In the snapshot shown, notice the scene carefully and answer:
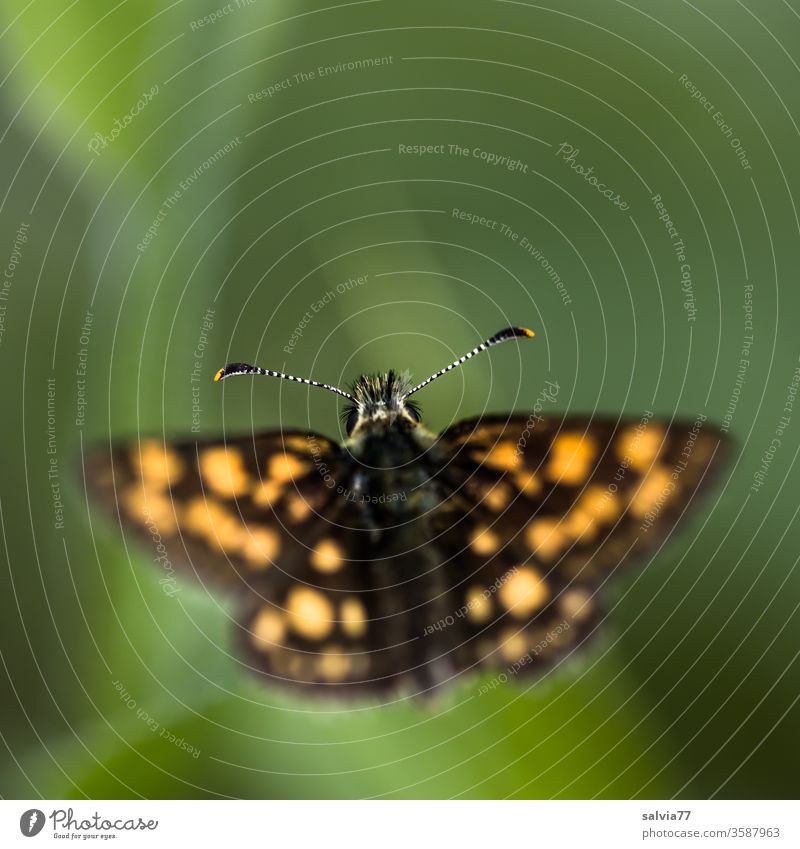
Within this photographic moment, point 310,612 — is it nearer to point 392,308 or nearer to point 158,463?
point 158,463

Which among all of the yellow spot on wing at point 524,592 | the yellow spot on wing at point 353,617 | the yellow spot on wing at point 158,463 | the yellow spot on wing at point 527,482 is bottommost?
the yellow spot on wing at point 524,592

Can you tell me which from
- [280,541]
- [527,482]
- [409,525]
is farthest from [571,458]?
[280,541]

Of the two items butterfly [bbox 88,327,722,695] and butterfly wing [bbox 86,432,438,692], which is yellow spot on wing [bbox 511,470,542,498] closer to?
butterfly [bbox 88,327,722,695]
